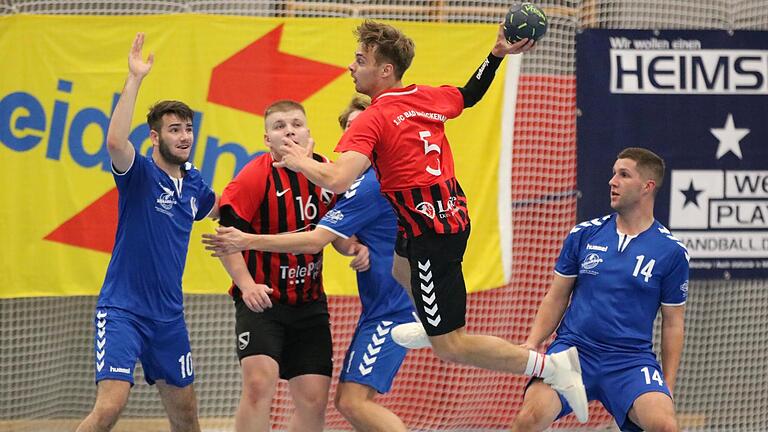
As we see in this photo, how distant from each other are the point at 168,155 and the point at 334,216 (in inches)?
36.9

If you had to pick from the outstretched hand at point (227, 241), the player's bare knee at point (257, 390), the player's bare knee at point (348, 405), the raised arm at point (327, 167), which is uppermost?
the raised arm at point (327, 167)

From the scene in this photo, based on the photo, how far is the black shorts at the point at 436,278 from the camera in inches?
200

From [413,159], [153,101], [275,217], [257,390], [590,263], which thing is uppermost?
[153,101]

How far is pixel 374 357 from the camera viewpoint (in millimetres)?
5473

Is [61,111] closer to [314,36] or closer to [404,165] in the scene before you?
[314,36]

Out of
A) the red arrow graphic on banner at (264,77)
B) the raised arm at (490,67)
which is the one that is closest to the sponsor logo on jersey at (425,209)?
the raised arm at (490,67)

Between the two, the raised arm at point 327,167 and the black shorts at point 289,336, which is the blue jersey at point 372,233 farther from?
the raised arm at point 327,167

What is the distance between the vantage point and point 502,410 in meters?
8.00

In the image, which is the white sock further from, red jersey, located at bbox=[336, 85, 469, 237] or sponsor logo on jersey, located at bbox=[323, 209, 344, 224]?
sponsor logo on jersey, located at bbox=[323, 209, 344, 224]

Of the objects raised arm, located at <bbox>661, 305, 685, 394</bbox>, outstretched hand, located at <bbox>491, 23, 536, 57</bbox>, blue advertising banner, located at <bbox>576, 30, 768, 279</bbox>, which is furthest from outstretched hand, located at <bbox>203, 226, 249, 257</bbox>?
blue advertising banner, located at <bbox>576, 30, 768, 279</bbox>

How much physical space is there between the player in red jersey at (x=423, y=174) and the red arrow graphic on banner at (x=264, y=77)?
233cm

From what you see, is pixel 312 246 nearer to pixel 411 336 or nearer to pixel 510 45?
pixel 411 336

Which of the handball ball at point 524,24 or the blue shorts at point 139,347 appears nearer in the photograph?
the handball ball at point 524,24

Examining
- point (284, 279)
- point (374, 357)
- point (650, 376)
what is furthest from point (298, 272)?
point (650, 376)
